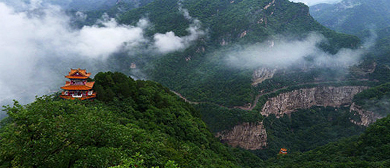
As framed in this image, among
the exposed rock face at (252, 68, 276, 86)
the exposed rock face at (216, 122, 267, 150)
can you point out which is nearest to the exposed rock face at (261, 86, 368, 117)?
the exposed rock face at (252, 68, 276, 86)

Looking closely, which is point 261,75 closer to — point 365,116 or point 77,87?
point 365,116

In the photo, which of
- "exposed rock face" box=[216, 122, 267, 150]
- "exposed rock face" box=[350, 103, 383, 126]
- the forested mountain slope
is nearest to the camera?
"exposed rock face" box=[350, 103, 383, 126]

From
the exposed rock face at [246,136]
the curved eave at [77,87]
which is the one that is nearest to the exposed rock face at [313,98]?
the exposed rock face at [246,136]

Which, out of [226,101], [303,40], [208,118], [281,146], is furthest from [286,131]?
[303,40]

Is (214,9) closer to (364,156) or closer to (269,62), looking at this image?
(269,62)

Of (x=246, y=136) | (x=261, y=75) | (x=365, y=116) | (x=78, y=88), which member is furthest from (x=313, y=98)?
(x=78, y=88)

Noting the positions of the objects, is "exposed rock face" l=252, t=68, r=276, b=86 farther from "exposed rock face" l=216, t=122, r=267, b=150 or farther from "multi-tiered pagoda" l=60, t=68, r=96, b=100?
"multi-tiered pagoda" l=60, t=68, r=96, b=100
